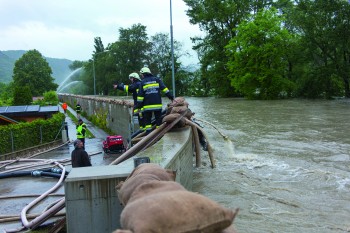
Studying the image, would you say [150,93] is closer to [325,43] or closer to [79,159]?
[79,159]

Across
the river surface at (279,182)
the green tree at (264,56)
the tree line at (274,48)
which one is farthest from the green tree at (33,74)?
the river surface at (279,182)

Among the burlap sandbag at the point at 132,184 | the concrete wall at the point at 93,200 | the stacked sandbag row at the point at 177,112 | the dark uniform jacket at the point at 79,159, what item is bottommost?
the dark uniform jacket at the point at 79,159

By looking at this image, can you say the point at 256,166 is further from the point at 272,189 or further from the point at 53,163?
the point at 53,163

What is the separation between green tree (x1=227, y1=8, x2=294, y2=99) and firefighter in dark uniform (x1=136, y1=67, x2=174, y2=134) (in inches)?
1533

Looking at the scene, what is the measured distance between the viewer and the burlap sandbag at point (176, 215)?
6.79ft

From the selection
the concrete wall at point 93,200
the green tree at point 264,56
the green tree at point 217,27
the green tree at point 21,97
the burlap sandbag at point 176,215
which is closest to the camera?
the burlap sandbag at point 176,215

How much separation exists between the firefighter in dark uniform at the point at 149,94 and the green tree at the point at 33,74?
291 feet

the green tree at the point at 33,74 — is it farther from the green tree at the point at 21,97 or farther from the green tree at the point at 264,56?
the green tree at the point at 264,56

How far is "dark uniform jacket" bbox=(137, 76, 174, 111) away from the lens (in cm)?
877

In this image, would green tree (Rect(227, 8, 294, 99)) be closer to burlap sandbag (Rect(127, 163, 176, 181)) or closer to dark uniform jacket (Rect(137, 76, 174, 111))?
dark uniform jacket (Rect(137, 76, 174, 111))

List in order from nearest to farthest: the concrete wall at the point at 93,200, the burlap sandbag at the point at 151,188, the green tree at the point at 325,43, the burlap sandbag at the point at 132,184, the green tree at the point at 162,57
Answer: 1. the burlap sandbag at the point at 151,188
2. the burlap sandbag at the point at 132,184
3. the concrete wall at the point at 93,200
4. the green tree at the point at 325,43
5. the green tree at the point at 162,57

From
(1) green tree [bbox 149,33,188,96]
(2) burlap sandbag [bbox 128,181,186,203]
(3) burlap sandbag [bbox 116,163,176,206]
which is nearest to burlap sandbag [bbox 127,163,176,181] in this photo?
(3) burlap sandbag [bbox 116,163,176,206]

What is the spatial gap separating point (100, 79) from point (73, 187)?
296 feet

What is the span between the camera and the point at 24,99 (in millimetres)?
39125
